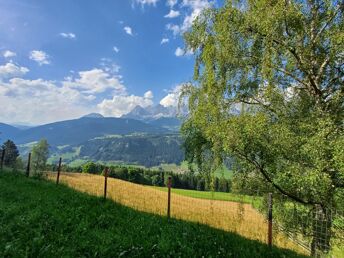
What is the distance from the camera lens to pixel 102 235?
298 inches

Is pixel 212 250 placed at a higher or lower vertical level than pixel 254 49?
lower

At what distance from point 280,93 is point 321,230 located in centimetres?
510

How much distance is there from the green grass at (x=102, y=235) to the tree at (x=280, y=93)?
108 inches

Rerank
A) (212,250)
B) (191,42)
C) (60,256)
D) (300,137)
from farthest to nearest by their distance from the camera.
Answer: (191,42) → (300,137) → (212,250) → (60,256)

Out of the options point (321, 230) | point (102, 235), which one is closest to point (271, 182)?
point (321, 230)

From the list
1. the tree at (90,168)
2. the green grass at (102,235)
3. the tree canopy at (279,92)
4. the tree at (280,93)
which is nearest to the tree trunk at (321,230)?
the tree at (280,93)

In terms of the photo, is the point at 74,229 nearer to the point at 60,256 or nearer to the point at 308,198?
the point at 60,256

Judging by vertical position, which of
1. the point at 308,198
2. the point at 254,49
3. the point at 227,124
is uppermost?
the point at 254,49

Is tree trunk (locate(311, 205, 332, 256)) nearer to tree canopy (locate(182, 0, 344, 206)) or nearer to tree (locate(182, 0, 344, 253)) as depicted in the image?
tree (locate(182, 0, 344, 253))

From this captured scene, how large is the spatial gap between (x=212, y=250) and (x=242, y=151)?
386cm

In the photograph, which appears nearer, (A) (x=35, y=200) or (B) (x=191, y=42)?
(A) (x=35, y=200)

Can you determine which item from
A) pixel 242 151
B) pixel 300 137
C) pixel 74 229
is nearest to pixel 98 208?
pixel 74 229

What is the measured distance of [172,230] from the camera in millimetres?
8578

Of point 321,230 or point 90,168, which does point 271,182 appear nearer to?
point 321,230
